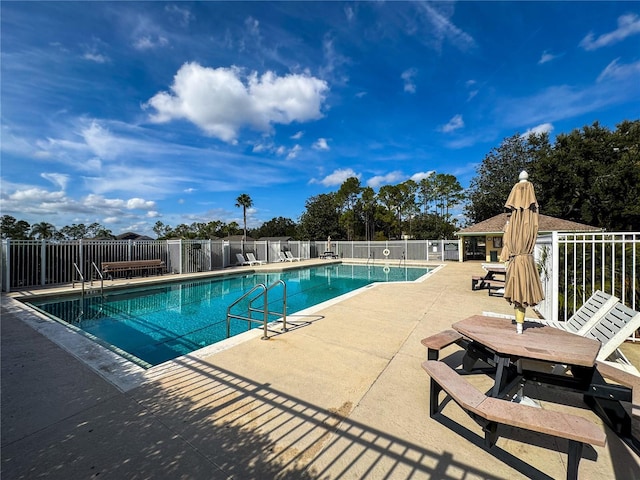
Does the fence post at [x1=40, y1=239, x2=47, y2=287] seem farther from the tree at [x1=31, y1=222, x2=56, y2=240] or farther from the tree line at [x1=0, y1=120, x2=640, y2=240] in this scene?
the tree at [x1=31, y1=222, x2=56, y2=240]

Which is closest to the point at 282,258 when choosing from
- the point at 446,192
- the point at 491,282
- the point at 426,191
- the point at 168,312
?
the point at 168,312

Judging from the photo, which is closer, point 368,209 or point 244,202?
point 368,209

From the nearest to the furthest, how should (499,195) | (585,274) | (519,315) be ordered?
(519,315) → (585,274) → (499,195)

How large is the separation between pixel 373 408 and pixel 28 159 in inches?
590

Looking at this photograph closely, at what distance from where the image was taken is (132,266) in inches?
469

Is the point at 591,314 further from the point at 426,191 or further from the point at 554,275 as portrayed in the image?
the point at 426,191

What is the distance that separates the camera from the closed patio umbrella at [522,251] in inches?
98.3

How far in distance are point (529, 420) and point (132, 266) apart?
14029 millimetres

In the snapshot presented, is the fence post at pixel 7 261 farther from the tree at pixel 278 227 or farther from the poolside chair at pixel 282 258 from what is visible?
the tree at pixel 278 227

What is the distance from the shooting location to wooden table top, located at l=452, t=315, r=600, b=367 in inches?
80.7

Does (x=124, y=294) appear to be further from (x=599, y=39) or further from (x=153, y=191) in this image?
(x=599, y=39)

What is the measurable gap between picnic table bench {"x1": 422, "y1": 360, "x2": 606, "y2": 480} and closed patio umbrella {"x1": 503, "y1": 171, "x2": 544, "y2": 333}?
1012 mm

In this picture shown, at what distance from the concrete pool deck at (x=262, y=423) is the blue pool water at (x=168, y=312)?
969 millimetres

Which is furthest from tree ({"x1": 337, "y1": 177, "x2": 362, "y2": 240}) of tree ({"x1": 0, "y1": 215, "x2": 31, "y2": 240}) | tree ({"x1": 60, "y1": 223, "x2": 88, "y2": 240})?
tree ({"x1": 60, "y1": 223, "x2": 88, "y2": 240})
